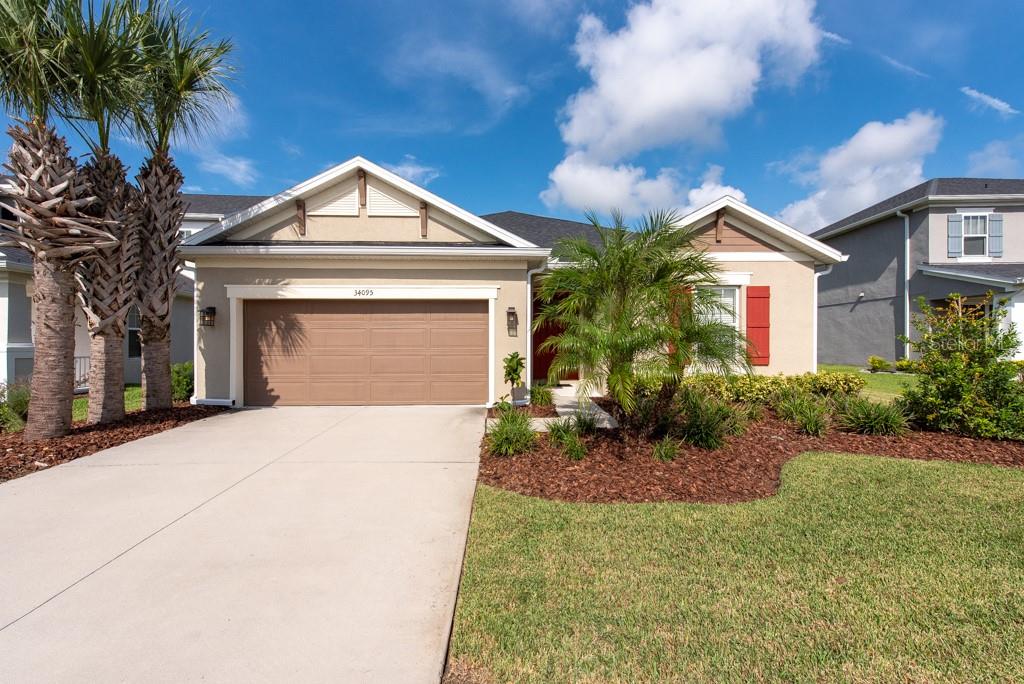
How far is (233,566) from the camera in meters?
3.21

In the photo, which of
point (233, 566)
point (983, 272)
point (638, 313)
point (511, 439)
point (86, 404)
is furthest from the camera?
point (983, 272)

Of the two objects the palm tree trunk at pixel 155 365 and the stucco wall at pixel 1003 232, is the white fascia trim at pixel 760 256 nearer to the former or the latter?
the stucco wall at pixel 1003 232

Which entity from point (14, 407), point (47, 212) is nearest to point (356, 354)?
point (47, 212)

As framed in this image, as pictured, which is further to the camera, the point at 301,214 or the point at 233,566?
the point at 301,214

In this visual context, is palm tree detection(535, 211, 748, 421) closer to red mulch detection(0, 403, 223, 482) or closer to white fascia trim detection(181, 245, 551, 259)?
white fascia trim detection(181, 245, 551, 259)

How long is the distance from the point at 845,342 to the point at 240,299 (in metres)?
21.7

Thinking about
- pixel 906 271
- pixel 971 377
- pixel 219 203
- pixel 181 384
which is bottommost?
pixel 181 384

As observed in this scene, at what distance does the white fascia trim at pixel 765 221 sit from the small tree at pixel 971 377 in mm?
3981

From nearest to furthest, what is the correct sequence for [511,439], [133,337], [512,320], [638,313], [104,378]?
[638,313]
[511,439]
[104,378]
[512,320]
[133,337]

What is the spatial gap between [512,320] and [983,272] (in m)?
16.4

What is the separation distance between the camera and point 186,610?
2.73 meters

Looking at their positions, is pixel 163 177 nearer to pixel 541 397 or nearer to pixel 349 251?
pixel 349 251

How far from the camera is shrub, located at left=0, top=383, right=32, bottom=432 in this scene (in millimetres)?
7075

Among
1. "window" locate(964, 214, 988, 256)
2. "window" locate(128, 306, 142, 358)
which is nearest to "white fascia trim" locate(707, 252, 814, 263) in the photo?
"window" locate(964, 214, 988, 256)
